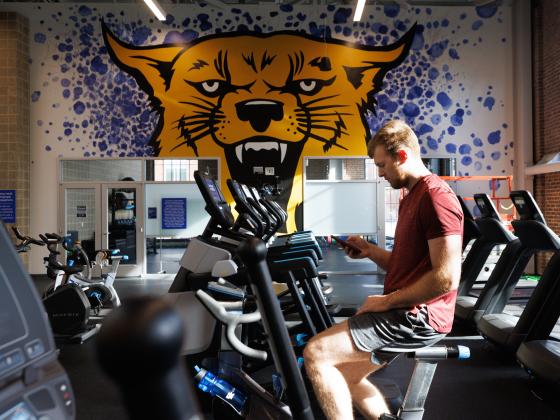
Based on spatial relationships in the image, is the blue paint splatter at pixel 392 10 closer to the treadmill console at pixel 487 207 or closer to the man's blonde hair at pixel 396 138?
the treadmill console at pixel 487 207

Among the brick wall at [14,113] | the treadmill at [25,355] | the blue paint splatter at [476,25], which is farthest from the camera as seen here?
the blue paint splatter at [476,25]

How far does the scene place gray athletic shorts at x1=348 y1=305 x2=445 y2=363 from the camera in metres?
1.82

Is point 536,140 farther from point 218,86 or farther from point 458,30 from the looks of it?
point 218,86

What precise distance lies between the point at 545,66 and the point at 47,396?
A: 9843mm

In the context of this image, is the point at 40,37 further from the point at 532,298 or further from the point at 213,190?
the point at 532,298

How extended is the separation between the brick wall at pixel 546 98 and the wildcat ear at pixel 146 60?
261 inches

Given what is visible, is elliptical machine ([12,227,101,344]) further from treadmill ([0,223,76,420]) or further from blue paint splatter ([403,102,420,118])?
blue paint splatter ([403,102,420,118])

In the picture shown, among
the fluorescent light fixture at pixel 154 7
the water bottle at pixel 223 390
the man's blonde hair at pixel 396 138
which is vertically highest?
the fluorescent light fixture at pixel 154 7

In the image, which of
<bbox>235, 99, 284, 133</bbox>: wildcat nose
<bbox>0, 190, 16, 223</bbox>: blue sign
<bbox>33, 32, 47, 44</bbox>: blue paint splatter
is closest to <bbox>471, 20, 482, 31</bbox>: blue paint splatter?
<bbox>235, 99, 284, 133</bbox>: wildcat nose

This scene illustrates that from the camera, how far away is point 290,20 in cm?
899

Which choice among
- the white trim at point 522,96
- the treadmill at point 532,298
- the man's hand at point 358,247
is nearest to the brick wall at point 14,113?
the treadmill at point 532,298

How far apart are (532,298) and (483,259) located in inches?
62.9

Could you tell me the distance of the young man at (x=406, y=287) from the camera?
1761mm

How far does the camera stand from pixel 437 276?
5.71 ft
